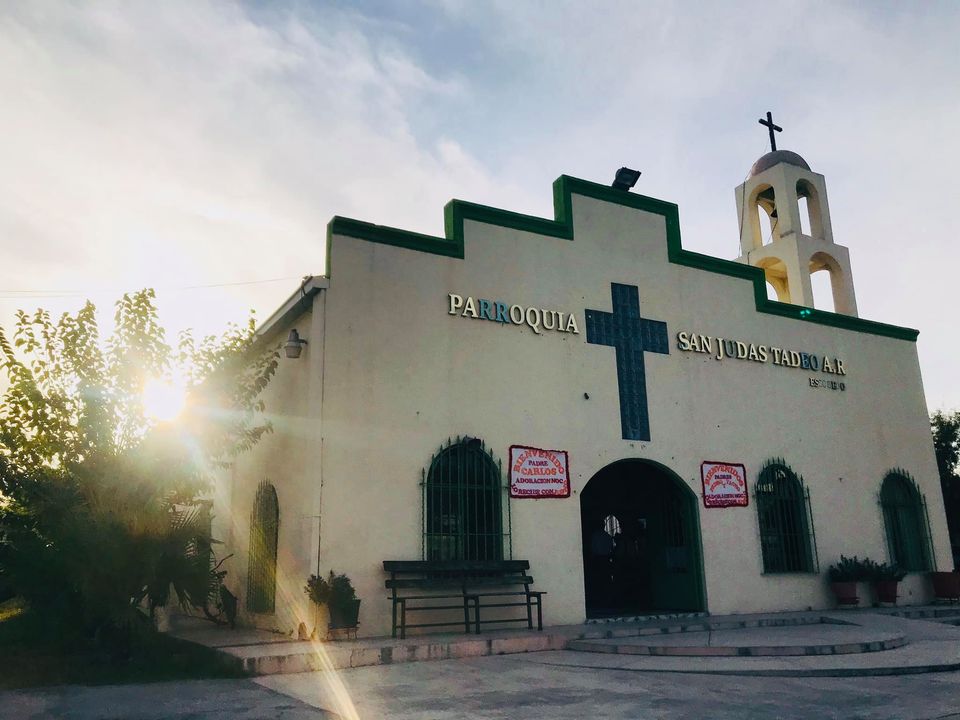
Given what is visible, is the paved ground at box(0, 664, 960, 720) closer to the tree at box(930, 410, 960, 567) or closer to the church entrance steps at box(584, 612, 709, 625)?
the church entrance steps at box(584, 612, 709, 625)

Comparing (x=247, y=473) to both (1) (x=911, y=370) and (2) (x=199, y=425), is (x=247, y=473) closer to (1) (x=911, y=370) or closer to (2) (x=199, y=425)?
(2) (x=199, y=425)

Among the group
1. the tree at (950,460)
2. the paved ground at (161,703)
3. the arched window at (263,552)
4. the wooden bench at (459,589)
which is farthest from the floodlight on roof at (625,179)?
the tree at (950,460)

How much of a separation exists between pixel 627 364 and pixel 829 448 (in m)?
5.74

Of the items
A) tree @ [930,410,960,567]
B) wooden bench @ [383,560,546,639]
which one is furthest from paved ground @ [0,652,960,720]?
tree @ [930,410,960,567]

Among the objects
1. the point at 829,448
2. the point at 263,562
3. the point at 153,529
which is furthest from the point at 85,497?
the point at 829,448

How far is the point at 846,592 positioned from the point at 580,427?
6875 mm

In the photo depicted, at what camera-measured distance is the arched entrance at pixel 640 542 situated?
14.8 m

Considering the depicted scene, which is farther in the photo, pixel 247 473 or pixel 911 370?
pixel 911 370

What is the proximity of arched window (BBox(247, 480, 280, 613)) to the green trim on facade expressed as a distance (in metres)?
4.21

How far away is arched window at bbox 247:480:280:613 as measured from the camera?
1288cm

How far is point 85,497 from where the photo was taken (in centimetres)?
1008

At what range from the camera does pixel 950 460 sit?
2666 centimetres

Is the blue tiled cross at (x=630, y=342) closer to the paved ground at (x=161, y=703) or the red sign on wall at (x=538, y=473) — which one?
the red sign on wall at (x=538, y=473)

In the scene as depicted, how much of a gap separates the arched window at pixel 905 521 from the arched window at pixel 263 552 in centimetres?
1312
